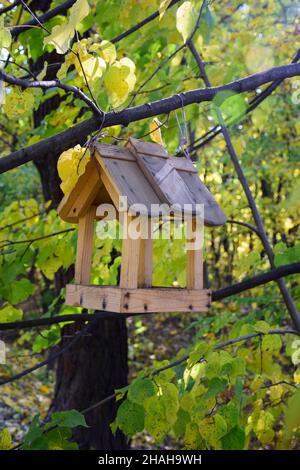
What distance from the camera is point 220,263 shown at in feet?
33.2

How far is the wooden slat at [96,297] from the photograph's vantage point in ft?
5.01

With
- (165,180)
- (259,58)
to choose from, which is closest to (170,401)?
(165,180)

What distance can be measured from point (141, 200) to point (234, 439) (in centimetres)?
86

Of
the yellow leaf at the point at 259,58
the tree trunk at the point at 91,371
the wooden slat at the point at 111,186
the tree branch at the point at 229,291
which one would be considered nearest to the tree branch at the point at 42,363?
the tree branch at the point at 229,291

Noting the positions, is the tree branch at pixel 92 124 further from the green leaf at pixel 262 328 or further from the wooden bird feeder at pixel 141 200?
the green leaf at pixel 262 328

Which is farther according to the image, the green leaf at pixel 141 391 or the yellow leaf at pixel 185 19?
the green leaf at pixel 141 391

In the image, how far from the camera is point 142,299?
153 cm

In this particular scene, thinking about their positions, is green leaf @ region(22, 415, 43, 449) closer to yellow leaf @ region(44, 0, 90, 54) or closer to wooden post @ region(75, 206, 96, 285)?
wooden post @ region(75, 206, 96, 285)

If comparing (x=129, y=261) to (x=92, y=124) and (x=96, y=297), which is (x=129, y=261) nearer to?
(x=96, y=297)

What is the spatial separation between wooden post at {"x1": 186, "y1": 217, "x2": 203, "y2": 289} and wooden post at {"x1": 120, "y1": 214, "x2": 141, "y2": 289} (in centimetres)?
20

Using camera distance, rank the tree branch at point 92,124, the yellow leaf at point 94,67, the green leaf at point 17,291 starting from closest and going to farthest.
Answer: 1. the tree branch at point 92,124
2. the yellow leaf at point 94,67
3. the green leaf at point 17,291

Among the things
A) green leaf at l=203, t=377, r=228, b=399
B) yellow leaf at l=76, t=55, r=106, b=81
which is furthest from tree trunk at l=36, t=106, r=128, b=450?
yellow leaf at l=76, t=55, r=106, b=81
